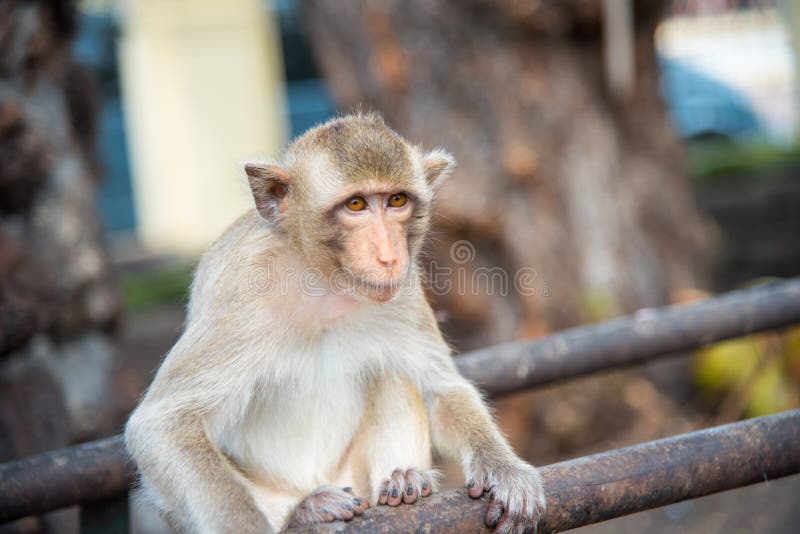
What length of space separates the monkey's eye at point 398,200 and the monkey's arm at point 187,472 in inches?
34.3

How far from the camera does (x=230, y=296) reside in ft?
9.39

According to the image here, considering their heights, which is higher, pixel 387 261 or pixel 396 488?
pixel 387 261

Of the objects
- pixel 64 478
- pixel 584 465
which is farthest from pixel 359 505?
pixel 64 478

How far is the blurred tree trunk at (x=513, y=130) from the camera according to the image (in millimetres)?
5688

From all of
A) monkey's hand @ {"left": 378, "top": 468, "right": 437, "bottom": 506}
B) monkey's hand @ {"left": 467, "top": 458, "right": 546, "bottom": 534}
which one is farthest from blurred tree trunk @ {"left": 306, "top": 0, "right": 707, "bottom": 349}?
monkey's hand @ {"left": 467, "top": 458, "right": 546, "bottom": 534}

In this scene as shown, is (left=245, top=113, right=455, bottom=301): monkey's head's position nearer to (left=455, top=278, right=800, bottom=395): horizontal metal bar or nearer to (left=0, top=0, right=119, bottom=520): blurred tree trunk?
(left=455, top=278, right=800, bottom=395): horizontal metal bar

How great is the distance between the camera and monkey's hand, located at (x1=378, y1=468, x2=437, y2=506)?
254cm

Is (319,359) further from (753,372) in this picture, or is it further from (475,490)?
(753,372)

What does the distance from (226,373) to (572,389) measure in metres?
3.46

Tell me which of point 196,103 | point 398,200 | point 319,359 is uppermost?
point 196,103

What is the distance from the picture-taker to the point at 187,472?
A: 2564mm

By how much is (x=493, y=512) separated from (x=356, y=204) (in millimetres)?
1058

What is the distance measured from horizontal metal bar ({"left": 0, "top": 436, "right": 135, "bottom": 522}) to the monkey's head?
85cm

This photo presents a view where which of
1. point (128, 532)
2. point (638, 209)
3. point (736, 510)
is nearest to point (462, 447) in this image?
point (128, 532)
